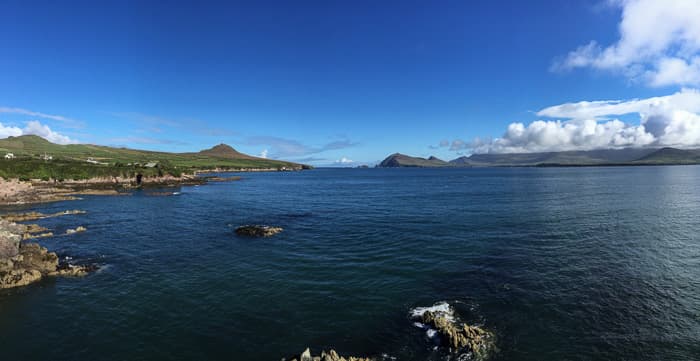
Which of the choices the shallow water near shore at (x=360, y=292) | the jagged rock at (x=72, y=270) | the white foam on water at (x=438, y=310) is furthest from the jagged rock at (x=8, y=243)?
the white foam on water at (x=438, y=310)

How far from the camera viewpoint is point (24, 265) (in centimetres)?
3241

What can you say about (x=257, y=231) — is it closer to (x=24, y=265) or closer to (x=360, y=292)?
(x=24, y=265)

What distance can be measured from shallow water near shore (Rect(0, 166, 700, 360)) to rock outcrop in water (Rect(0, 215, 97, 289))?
6.16 feet

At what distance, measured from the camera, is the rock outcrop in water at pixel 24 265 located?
29922 mm

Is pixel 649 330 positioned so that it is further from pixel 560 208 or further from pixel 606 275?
pixel 560 208

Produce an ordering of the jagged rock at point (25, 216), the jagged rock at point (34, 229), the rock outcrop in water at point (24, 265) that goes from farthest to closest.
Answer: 1. the jagged rock at point (25, 216)
2. the jagged rock at point (34, 229)
3. the rock outcrop in water at point (24, 265)

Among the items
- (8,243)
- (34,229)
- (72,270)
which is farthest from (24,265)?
(34,229)

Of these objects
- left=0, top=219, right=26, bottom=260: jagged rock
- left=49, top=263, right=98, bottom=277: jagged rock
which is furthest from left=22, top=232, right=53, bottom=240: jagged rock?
left=49, top=263, right=98, bottom=277: jagged rock

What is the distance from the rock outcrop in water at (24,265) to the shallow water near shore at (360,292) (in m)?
1.88

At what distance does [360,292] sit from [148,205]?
251 ft

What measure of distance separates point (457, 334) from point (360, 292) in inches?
393

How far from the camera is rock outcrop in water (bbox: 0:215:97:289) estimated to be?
29.9 metres

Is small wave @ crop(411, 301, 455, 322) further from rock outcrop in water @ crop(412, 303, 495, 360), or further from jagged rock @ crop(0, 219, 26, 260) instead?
jagged rock @ crop(0, 219, 26, 260)

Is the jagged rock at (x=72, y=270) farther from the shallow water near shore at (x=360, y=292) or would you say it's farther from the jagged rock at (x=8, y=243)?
the jagged rock at (x=8, y=243)
